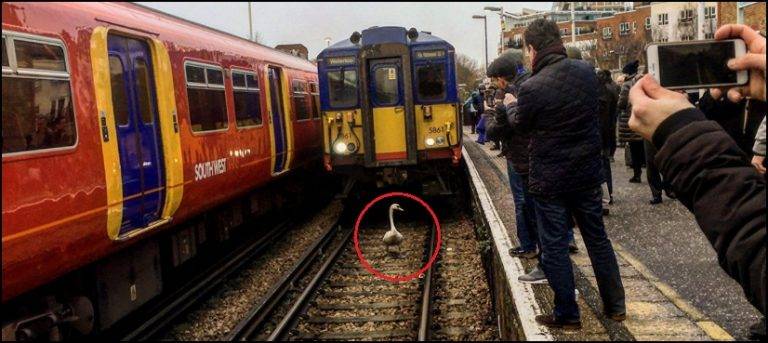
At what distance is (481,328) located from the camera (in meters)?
6.33

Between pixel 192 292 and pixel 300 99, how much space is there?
668cm

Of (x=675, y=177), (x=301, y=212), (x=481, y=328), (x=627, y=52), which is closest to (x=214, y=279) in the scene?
(x=481, y=328)

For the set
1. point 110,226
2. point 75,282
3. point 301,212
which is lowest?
point 301,212

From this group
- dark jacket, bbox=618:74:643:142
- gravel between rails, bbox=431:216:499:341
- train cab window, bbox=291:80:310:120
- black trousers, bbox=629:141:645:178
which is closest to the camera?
gravel between rails, bbox=431:216:499:341

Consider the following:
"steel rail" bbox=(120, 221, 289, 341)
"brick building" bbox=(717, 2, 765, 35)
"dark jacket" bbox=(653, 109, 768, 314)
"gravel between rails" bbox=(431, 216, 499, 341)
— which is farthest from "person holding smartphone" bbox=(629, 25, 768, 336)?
"brick building" bbox=(717, 2, 765, 35)

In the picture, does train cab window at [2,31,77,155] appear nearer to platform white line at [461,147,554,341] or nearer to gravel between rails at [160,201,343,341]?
gravel between rails at [160,201,343,341]

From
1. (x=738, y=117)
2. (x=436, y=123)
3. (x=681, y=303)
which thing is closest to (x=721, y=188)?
(x=681, y=303)

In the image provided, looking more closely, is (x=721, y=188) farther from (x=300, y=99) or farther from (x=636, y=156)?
(x=300, y=99)

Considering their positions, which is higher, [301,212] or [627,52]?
[627,52]

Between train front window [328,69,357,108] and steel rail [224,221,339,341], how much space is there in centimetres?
246

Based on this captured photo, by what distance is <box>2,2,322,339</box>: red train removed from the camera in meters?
4.54

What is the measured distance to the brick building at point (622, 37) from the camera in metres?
43.8

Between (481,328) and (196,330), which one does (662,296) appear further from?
(196,330)

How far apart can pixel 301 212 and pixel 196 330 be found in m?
7.74
